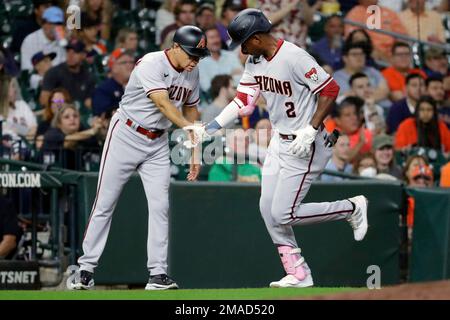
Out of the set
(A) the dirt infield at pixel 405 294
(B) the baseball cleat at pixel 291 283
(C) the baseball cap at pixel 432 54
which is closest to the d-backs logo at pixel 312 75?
(B) the baseball cleat at pixel 291 283

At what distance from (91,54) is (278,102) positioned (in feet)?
14.3

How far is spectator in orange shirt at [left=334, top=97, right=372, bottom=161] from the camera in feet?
39.4

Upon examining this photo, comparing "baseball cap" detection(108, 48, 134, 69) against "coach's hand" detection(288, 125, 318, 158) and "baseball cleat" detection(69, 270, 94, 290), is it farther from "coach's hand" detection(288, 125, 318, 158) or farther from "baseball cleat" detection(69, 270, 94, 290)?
"coach's hand" detection(288, 125, 318, 158)

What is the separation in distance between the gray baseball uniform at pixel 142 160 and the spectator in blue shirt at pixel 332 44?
4.22 meters

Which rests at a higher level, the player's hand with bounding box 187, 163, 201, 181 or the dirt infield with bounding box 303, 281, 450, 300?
the player's hand with bounding box 187, 163, 201, 181

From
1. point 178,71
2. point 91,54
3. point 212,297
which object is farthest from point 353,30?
point 212,297

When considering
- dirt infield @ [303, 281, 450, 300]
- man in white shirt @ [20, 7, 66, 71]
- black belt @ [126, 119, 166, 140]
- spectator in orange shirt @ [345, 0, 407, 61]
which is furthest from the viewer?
spectator in orange shirt @ [345, 0, 407, 61]

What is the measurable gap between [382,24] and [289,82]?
5128 mm

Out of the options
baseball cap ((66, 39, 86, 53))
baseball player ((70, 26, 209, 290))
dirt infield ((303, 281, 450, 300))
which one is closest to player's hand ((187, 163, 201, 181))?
baseball player ((70, 26, 209, 290))

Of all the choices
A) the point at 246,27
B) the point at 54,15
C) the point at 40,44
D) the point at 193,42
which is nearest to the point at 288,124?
the point at 246,27

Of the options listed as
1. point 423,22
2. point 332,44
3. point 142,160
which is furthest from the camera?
point 423,22

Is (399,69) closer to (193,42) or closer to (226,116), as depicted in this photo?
(226,116)

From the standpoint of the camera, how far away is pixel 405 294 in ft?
23.2

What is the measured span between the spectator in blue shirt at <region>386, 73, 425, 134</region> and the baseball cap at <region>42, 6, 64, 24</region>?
3308 millimetres
